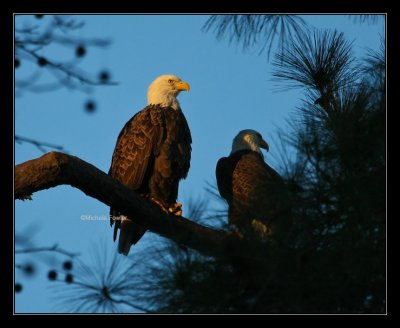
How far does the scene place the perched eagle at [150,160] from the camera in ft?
17.7

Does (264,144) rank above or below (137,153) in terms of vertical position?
above

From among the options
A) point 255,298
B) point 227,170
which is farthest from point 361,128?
point 227,170

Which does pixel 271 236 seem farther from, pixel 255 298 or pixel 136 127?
pixel 136 127

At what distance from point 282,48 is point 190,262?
1930 millimetres

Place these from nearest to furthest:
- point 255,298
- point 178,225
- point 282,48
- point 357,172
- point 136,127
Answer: point 255,298, point 357,172, point 178,225, point 282,48, point 136,127

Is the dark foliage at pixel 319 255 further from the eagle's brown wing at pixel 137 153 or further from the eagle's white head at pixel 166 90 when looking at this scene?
the eagle's white head at pixel 166 90

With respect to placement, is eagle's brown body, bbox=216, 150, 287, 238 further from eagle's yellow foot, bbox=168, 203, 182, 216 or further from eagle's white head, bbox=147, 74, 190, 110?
eagle's white head, bbox=147, 74, 190, 110

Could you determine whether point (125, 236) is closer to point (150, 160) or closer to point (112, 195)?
point (150, 160)

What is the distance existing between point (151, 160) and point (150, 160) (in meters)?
0.01

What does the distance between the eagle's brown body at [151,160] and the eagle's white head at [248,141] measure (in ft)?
2.52

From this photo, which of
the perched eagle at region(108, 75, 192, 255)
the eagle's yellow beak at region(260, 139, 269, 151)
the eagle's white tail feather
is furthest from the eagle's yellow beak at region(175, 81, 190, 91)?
the eagle's white tail feather

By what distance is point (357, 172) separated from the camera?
3299mm

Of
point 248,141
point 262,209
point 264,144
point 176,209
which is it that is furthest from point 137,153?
point 262,209

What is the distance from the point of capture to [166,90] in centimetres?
610
